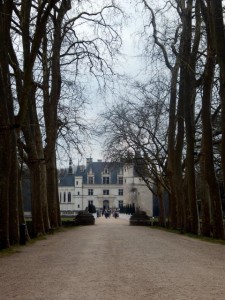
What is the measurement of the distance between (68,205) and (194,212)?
109723 millimetres

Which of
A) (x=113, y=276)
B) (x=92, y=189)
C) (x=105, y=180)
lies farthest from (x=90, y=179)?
(x=113, y=276)

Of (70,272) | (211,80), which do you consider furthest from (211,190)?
(70,272)

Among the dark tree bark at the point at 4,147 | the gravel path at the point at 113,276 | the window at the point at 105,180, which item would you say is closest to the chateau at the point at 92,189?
the window at the point at 105,180

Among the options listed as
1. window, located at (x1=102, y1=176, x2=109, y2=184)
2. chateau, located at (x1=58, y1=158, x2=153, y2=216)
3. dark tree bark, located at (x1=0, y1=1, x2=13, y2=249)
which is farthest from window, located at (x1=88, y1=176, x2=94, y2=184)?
dark tree bark, located at (x1=0, y1=1, x2=13, y2=249)

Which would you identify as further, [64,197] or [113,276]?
[64,197]

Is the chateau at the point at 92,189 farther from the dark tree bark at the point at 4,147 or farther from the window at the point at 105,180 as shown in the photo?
the dark tree bark at the point at 4,147

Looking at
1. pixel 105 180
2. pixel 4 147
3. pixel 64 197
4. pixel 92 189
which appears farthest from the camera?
pixel 105 180

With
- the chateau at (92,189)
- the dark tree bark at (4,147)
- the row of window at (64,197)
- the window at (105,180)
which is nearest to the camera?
the dark tree bark at (4,147)

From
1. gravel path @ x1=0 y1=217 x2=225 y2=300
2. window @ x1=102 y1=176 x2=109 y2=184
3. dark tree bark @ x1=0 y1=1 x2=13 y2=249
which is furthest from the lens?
window @ x1=102 y1=176 x2=109 y2=184

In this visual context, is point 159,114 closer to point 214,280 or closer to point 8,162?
point 8,162

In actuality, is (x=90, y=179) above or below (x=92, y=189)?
above

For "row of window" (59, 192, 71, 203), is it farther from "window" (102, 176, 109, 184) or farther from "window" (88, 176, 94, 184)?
"window" (102, 176, 109, 184)

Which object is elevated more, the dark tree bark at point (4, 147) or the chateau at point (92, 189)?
the chateau at point (92, 189)

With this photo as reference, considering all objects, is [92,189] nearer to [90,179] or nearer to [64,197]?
[90,179]
